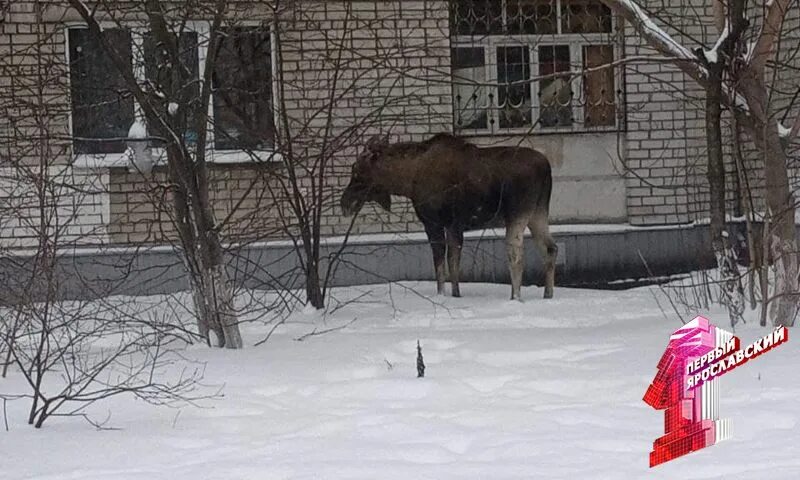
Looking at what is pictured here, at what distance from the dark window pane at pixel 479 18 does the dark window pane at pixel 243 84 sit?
6.38ft

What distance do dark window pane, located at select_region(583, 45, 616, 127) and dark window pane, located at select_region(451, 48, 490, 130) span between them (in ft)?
3.46

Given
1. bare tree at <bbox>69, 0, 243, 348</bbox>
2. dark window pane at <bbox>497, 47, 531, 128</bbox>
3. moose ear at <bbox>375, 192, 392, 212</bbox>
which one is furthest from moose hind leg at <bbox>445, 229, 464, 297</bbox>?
bare tree at <bbox>69, 0, 243, 348</bbox>

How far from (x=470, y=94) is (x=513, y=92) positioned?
1.49 feet

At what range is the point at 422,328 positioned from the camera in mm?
8664

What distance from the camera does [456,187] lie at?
1023cm

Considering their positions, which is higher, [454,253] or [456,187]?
[456,187]

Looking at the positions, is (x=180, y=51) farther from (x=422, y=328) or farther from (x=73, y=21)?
(x=73, y=21)

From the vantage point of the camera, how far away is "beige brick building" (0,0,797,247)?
11047 mm

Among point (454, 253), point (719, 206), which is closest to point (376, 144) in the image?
point (454, 253)

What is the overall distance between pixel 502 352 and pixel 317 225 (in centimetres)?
244

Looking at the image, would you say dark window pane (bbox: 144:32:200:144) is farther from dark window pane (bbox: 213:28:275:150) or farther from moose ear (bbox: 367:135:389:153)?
dark window pane (bbox: 213:28:275:150)

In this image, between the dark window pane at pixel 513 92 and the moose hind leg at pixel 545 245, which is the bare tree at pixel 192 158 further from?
the dark window pane at pixel 513 92

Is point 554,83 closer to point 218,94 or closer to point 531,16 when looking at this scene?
point 531,16

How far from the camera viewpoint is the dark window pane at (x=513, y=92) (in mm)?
12398
